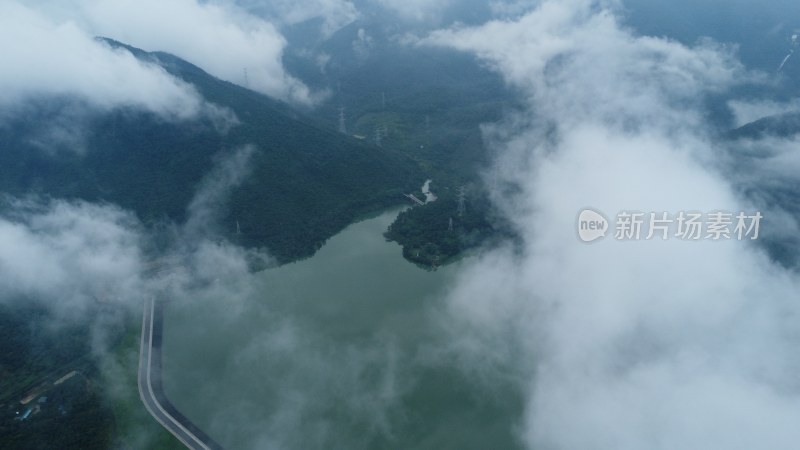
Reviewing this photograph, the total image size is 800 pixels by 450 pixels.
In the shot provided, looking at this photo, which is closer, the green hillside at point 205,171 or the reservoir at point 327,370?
the reservoir at point 327,370

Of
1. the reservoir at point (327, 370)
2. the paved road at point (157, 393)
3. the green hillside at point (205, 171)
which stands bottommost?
the paved road at point (157, 393)

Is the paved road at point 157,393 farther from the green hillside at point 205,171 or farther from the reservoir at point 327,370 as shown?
the green hillside at point 205,171

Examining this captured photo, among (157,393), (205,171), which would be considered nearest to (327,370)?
(157,393)

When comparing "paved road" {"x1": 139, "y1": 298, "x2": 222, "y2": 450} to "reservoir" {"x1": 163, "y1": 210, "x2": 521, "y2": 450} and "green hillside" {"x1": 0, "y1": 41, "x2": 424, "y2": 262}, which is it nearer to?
"reservoir" {"x1": 163, "y1": 210, "x2": 521, "y2": 450}

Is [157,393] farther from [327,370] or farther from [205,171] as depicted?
[205,171]

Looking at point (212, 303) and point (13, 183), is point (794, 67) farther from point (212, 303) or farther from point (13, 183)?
point (13, 183)

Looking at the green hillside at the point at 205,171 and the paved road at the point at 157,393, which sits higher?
the green hillside at the point at 205,171

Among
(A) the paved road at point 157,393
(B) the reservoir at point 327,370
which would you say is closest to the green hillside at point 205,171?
(B) the reservoir at point 327,370

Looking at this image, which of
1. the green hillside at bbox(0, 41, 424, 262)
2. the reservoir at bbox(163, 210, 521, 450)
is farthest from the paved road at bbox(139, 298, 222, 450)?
the green hillside at bbox(0, 41, 424, 262)
